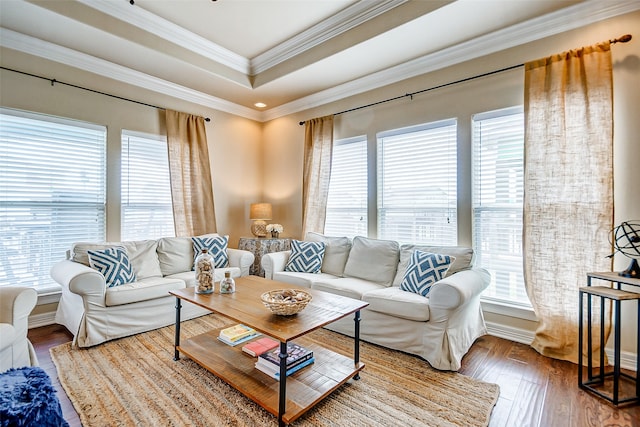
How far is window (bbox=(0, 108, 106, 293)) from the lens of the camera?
2938 mm

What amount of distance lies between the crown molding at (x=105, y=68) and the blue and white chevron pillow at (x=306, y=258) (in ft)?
8.24

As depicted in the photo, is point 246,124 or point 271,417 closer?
point 271,417

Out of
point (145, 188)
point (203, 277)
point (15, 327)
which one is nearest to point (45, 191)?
point (145, 188)

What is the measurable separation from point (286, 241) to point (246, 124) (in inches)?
82.8

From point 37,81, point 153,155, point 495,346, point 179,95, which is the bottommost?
point 495,346

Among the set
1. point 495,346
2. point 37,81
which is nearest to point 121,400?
point 495,346

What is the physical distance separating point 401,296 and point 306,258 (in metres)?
1.36

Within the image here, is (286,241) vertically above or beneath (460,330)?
above

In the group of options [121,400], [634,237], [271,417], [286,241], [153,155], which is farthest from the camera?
[286,241]

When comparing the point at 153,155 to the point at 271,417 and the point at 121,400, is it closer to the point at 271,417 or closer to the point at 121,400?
the point at 121,400

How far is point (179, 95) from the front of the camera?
13.5 ft

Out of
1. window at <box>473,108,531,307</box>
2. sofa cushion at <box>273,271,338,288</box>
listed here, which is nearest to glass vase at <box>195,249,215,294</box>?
sofa cushion at <box>273,271,338,288</box>

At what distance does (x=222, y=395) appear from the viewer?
1951 millimetres

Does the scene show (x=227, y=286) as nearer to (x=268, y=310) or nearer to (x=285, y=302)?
(x=268, y=310)
